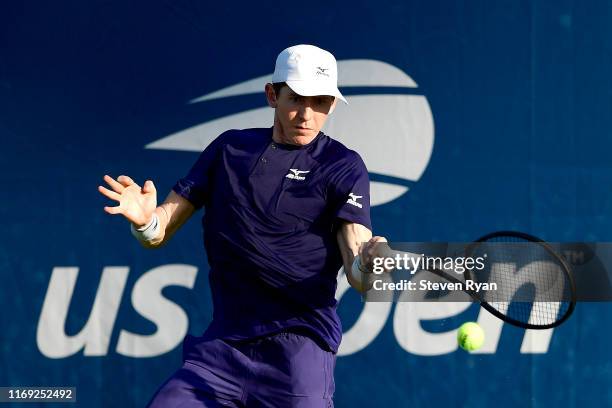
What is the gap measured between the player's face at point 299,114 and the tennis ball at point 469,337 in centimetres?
160

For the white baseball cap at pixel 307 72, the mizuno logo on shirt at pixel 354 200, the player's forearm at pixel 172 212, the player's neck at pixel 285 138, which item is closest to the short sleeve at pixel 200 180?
the player's forearm at pixel 172 212

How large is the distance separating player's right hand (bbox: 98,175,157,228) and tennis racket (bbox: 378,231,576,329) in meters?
1.79

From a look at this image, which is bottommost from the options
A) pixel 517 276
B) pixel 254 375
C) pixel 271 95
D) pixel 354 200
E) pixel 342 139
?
pixel 254 375

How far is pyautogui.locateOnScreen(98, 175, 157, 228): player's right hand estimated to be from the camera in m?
3.10

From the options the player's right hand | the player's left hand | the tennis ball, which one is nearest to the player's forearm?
the player's right hand

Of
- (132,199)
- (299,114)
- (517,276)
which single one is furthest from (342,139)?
(132,199)

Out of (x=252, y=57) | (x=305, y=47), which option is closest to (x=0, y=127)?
(x=252, y=57)

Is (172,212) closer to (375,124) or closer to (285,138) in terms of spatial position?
(285,138)

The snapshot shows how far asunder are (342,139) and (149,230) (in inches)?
78.6

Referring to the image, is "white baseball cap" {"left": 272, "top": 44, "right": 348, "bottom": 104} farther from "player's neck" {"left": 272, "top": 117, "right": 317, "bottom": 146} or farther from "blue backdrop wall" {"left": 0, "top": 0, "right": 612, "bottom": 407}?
"blue backdrop wall" {"left": 0, "top": 0, "right": 612, "bottom": 407}

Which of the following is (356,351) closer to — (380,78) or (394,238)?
(394,238)

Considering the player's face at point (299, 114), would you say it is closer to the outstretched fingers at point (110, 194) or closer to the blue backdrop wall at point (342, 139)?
the outstretched fingers at point (110, 194)

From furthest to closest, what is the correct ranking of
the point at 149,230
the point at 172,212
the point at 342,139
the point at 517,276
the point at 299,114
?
the point at 342,139
the point at 517,276
the point at 172,212
the point at 299,114
the point at 149,230

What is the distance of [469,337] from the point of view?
183 inches
